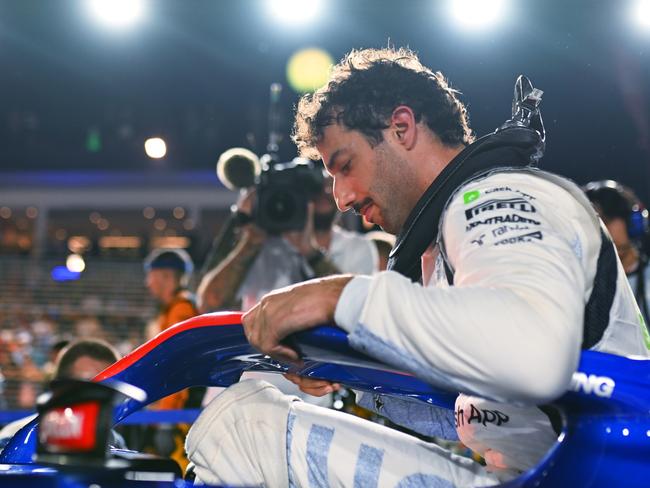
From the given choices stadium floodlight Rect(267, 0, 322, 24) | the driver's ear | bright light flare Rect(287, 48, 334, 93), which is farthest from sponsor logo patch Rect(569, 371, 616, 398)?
bright light flare Rect(287, 48, 334, 93)

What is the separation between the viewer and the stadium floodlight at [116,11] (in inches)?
341

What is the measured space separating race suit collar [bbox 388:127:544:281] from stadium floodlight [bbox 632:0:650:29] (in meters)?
3.84

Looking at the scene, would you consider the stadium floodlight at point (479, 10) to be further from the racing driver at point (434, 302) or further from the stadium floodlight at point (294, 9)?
the racing driver at point (434, 302)

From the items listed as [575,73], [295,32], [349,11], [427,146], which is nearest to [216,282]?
[575,73]

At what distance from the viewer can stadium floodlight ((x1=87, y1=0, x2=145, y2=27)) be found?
8.66 metres

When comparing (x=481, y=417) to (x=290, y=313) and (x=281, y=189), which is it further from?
(x=281, y=189)

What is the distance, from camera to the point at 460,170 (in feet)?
4.92

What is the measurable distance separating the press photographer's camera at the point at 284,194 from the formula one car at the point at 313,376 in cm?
221

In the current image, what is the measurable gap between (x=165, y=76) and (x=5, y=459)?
1292 cm

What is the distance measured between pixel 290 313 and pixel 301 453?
36 cm

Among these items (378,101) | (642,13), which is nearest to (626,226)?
(642,13)

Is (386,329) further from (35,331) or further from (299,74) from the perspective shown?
(35,331)

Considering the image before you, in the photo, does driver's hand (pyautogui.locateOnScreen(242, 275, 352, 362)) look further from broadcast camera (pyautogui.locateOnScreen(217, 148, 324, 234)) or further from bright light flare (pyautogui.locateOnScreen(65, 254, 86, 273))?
bright light flare (pyautogui.locateOnScreen(65, 254, 86, 273))

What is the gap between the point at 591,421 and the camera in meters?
1.16
